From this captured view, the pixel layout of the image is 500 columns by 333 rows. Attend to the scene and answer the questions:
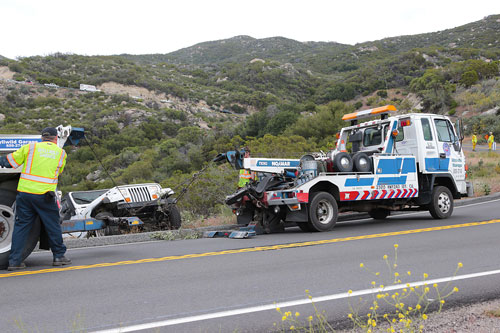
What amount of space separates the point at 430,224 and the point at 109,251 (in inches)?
276

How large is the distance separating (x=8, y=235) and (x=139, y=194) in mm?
4311

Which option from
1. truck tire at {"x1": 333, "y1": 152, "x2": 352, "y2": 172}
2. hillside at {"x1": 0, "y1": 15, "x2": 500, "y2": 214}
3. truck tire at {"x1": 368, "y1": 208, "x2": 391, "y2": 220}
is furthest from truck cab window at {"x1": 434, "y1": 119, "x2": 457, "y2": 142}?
hillside at {"x1": 0, "y1": 15, "x2": 500, "y2": 214}

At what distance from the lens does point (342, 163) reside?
33.8 feet

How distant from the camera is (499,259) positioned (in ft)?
20.7

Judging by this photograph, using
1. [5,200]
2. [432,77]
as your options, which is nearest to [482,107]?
[432,77]

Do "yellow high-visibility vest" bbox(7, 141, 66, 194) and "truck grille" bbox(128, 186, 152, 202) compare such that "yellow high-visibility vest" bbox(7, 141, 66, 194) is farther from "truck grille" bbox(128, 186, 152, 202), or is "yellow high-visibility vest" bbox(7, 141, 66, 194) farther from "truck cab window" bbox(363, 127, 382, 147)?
"truck cab window" bbox(363, 127, 382, 147)

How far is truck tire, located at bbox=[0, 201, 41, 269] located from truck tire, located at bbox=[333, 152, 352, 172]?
20.4 feet

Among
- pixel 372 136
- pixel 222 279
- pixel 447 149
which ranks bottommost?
pixel 222 279

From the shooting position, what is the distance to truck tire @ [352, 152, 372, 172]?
10.5 m

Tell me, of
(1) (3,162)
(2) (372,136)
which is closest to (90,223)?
(1) (3,162)

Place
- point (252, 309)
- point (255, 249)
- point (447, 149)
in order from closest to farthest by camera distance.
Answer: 1. point (252, 309)
2. point (255, 249)
3. point (447, 149)

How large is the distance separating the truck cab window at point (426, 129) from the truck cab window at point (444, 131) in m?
0.30

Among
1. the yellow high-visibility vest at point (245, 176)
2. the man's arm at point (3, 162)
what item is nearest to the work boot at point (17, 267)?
the man's arm at point (3, 162)

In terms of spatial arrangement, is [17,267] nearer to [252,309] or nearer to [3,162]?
[3,162]
